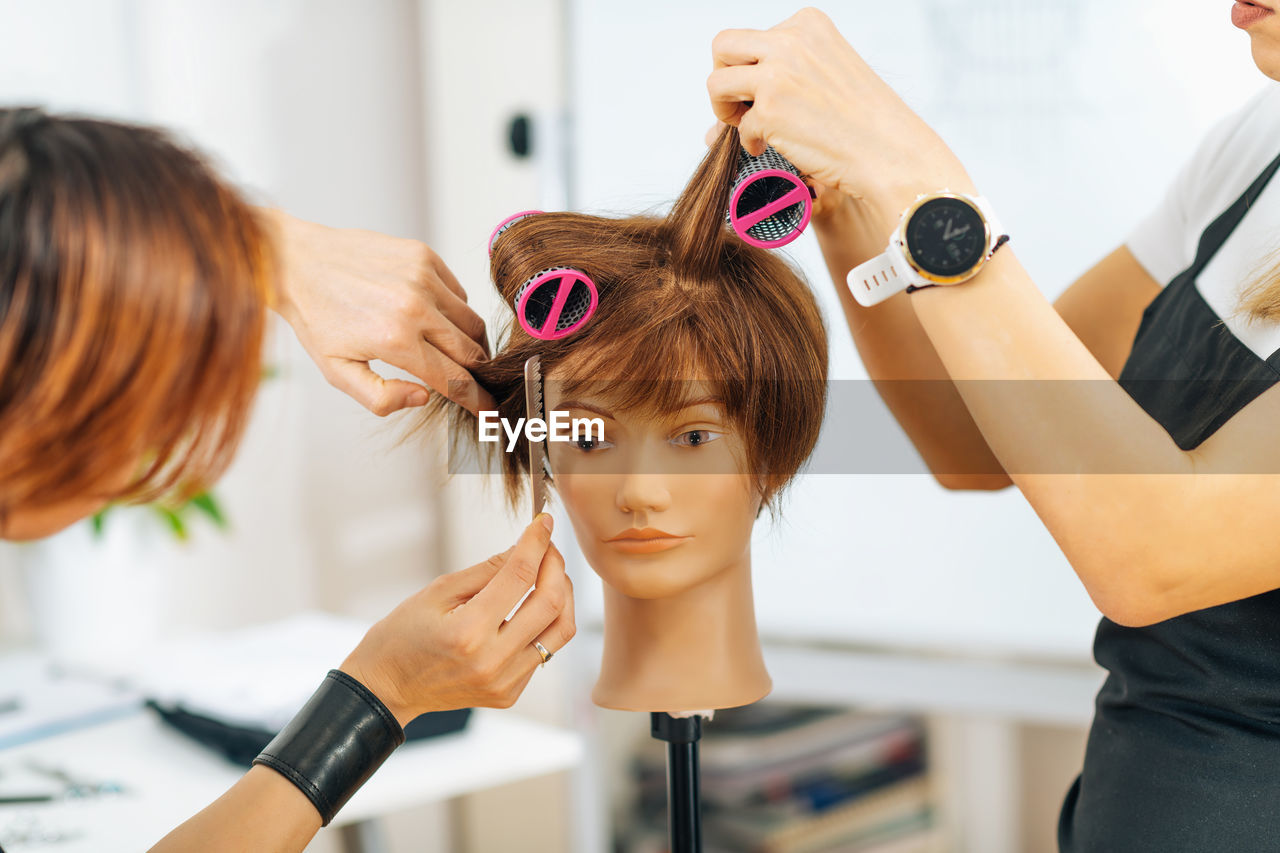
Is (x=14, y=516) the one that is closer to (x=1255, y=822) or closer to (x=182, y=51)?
(x=1255, y=822)

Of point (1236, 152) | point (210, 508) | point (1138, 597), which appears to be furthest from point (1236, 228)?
point (210, 508)

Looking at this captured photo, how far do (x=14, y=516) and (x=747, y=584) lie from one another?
615 millimetres

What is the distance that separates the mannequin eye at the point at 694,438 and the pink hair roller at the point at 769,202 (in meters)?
0.17

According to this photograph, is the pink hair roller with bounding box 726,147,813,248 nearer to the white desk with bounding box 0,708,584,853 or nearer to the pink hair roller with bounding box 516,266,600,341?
the pink hair roller with bounding box 516,266,600,341

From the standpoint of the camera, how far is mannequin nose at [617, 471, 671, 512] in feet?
2.83

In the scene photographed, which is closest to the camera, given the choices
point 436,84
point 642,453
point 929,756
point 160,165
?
point 160,165

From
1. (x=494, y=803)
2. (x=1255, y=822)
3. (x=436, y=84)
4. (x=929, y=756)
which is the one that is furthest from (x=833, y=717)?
(x=436, y=84)

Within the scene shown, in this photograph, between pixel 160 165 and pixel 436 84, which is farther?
pixel 436 84

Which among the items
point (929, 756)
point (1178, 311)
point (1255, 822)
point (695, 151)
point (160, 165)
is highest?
point (695, 151)

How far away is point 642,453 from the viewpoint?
0.88 m

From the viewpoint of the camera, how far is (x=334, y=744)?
776 millimetres

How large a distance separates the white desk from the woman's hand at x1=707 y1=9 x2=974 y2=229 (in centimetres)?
96

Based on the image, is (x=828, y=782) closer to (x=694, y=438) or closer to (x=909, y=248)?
(x=694, y=438)

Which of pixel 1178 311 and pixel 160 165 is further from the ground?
pixel 160 165
